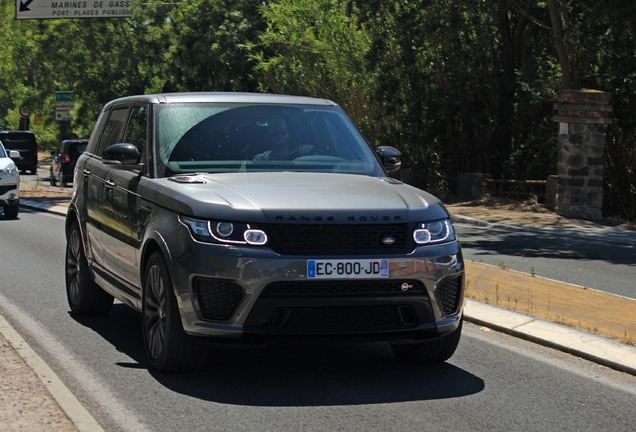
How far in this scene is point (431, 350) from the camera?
6.35m

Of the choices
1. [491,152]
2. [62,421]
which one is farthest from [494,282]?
[491,152]

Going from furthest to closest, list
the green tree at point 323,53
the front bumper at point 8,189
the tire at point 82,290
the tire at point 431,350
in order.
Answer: the green tree at point 323,53 → the front bumper at point 8,189 → the tire at point 82,290 → the tire at point 431,350

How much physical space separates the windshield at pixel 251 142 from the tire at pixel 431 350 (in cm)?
127

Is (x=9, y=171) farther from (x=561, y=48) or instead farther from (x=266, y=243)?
(x=266, y=243)

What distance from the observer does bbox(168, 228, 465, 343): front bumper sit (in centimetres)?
547

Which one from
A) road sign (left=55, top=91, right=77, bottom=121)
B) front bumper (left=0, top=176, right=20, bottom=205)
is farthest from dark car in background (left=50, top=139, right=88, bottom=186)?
front bumper (left=0, top=176, right=20, bottom=205)

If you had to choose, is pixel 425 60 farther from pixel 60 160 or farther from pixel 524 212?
pixel 60 160

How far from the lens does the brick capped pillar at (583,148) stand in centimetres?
1888

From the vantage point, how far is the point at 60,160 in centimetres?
3538

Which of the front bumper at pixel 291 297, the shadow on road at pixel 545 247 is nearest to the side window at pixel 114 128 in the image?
the front bumper at pixel 291 297

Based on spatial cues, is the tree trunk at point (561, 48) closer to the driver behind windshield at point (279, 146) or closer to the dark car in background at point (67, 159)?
the driver behind windshield at point (279, 146)

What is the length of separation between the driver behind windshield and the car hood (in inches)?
15.0

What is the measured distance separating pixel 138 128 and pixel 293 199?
2.02m

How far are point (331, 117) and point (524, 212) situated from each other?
13.7 m
